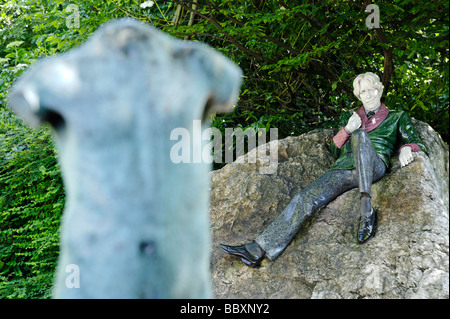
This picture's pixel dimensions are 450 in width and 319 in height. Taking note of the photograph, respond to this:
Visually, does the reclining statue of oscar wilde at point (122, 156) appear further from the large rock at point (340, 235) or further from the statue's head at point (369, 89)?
the statue's head at point (369, 89)

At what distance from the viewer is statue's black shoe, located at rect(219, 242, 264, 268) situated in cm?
336

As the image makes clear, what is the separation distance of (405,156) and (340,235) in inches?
30.1

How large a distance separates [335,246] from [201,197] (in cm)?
183

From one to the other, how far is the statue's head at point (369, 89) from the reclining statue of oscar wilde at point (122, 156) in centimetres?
247

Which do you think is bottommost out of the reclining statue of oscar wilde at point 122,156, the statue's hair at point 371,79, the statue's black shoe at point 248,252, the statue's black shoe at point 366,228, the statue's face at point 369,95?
the statue's black shoe at point 248,252

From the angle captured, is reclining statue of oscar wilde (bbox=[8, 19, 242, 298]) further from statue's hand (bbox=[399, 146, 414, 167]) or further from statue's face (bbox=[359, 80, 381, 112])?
statue's face (bbox=[359, 80, 381, 112])

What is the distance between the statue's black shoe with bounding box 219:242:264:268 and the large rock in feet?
0.20

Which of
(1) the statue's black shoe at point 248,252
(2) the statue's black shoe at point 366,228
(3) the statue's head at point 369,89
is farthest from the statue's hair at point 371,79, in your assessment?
(1) the statue's black shoe at point 248,252

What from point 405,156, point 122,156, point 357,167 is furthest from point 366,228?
point 122,156

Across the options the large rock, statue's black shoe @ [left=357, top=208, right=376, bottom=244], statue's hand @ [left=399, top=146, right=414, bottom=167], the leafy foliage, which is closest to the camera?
the large rock

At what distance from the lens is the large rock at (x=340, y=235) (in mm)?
2938

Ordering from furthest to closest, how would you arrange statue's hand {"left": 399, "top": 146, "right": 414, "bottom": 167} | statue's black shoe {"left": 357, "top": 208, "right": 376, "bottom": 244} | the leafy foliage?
the leafy foliage
statue's hand {"left": 399, "top": 146, "right": 414, "bottom": 167}
statue's black shoe {"left": 357, "top": 208, "right": 376, "bottom": 244}

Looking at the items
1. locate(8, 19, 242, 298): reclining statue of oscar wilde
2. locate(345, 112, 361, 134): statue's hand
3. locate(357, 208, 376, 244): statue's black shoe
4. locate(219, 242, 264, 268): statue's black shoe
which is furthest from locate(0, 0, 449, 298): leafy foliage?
locate(8, 19, 242, 298): reclining statue of oscar wilde
